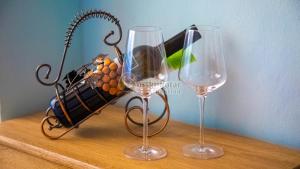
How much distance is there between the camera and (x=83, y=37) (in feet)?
4.77

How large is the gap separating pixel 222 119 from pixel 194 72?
0.74ft

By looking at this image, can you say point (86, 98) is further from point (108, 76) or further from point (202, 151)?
point (202, 151)

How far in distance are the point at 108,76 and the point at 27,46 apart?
35 centimetres

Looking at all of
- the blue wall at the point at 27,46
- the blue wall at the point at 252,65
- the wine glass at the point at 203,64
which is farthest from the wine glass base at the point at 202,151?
the blue wall at the point at 27,46

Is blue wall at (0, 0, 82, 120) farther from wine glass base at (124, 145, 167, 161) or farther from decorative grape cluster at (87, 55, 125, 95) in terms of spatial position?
wine glass base at (124, 145, 167, 161)

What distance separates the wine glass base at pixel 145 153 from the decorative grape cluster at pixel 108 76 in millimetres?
147

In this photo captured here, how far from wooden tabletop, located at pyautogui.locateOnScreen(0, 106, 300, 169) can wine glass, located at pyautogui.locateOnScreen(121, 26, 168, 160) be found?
45 mm

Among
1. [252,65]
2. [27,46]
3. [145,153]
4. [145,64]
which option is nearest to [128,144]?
[145,153]

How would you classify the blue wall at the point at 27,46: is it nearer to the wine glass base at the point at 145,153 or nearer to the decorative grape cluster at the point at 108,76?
the decorative grape cluster at the point at 108,76

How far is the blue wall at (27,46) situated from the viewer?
50.2 inches

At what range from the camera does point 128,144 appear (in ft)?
3.51

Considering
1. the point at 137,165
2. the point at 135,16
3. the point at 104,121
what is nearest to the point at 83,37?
the point at 135,16

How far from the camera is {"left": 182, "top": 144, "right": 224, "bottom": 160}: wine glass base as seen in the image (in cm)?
98

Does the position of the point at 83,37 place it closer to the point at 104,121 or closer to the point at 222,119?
the point at 104,121
